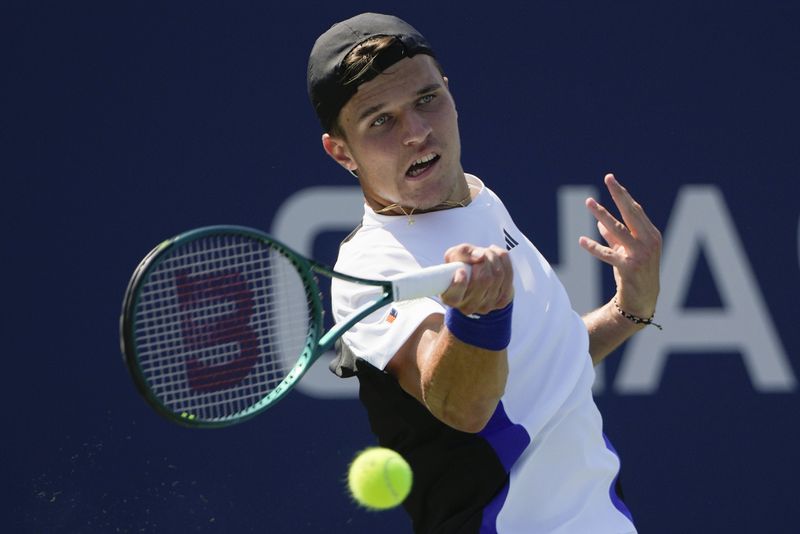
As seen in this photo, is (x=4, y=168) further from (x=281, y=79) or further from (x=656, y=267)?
(x=656, y=267)

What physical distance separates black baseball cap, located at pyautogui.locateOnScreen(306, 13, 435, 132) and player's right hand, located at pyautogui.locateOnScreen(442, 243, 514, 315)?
607 mm

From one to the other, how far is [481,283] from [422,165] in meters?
0.58

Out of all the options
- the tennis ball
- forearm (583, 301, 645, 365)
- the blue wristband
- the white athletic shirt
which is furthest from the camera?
forearm (583, 301, 645, 365)

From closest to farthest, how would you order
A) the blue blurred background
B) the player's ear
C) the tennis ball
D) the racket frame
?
the racket frame, the tennis ball, the player's ear, the blue blurred background

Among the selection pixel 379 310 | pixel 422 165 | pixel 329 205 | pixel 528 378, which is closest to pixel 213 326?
pixel 379 310

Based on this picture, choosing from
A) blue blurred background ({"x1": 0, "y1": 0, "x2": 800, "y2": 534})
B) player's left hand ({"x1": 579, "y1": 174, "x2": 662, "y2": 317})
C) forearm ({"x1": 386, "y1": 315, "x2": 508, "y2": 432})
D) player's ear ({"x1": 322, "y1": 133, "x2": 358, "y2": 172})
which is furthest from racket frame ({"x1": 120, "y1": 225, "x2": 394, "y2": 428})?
blue blurred background ({"x1": 0, "y1": 0, "x2": 800, "y2": 534})

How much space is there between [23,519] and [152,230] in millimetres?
998

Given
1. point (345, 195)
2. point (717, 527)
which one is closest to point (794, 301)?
point (717, 527)

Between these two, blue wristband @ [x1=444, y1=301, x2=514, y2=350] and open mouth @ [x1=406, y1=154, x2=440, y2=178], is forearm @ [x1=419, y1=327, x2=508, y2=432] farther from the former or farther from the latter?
open mouth @ [x1=406, y1=154, x2=440, y2=178]

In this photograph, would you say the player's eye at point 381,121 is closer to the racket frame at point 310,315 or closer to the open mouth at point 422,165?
the open mouth at point 422,165

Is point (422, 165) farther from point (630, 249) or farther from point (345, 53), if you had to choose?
point (630, 249)

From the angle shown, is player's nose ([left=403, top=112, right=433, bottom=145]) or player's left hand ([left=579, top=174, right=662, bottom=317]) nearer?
player's nose ([left=403, top=112, right=433, bottom=145])

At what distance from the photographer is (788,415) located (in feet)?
13.7

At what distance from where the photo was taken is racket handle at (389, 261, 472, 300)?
2.17 m
